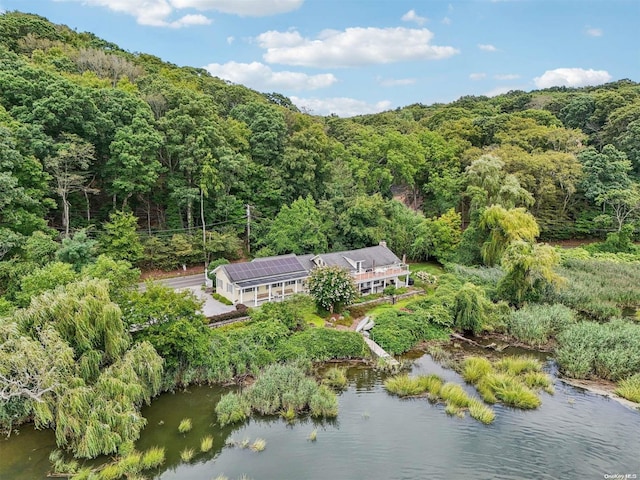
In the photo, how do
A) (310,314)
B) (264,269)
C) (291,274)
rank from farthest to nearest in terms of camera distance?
1. (291,274)
2. (264,269)
3. (310,314)

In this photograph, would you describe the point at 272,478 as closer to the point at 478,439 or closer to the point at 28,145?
the point at 478,439

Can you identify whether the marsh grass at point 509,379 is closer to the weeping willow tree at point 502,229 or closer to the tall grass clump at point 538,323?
the tall grass clump at point 538,323

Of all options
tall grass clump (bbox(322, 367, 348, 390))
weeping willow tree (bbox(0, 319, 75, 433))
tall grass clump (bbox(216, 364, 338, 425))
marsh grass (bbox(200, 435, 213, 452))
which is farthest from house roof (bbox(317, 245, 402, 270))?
weeping willow tree (bbox(0, 319, 75, 433))

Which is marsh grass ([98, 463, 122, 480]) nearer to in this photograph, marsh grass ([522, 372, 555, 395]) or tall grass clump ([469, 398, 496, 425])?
tall grass clump ([469, 398, 496, 425])

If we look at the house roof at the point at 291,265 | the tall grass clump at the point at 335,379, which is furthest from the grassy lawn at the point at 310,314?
the tall grass clump at the point at 335,379

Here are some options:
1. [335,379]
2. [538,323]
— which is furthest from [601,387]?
[335,379]

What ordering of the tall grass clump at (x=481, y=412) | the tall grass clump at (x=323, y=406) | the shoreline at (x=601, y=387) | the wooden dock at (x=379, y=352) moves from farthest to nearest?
the wooden dock at (x=379, y=352) < the shoreline at (x=601, y=387) < the tall grass clump at (x=323, y=406) < the tall grass clump at (x=481, y=412)

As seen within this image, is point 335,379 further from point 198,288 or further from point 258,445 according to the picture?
point 198,288
